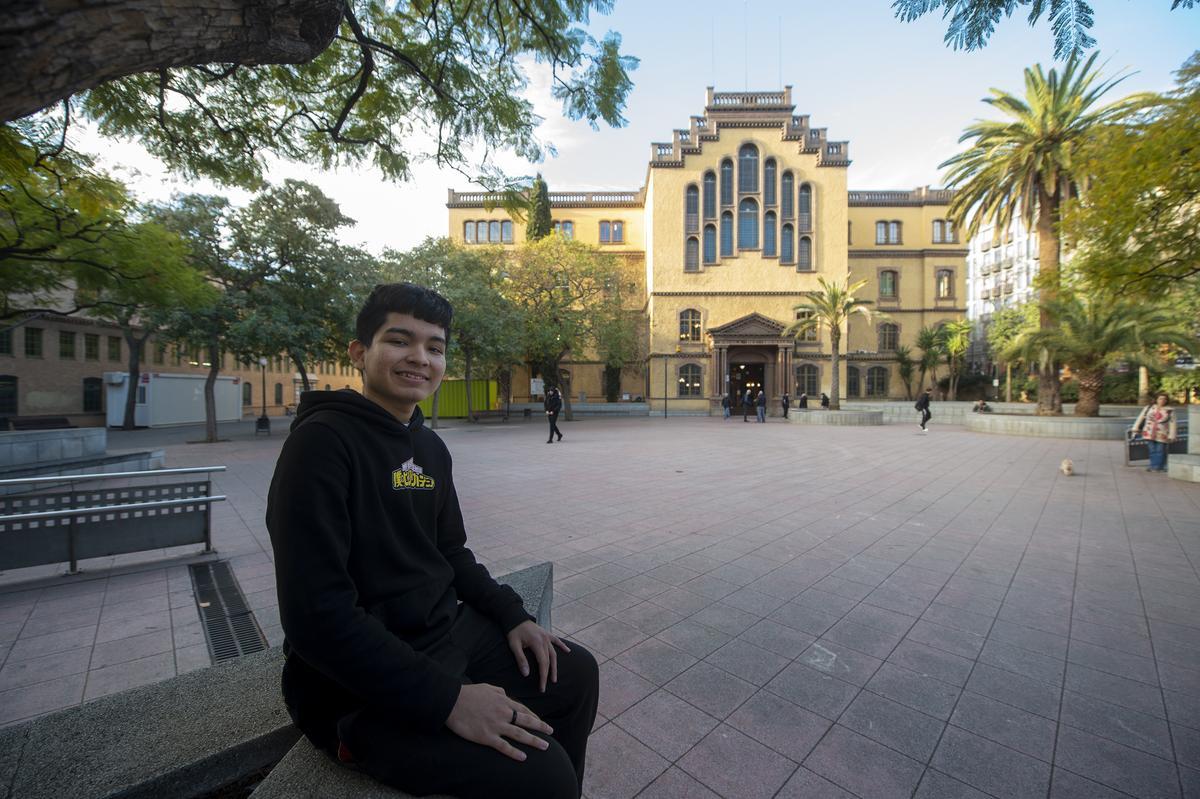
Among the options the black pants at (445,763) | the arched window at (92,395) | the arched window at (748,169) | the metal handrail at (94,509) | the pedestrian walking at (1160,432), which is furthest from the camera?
the arched window at (748,169)

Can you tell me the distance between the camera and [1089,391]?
764 inches

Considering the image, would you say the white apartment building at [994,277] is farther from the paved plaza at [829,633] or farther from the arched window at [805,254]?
the paved plaza at [829,633]

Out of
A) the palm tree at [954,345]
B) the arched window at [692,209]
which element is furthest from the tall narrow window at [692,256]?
the palm tree at [954,345]

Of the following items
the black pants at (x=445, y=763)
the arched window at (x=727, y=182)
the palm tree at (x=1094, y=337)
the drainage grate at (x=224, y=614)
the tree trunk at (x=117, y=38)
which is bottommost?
the drainage grate at (x=224, y=614)

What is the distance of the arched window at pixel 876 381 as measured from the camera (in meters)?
41.3

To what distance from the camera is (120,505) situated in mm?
Result: 4824

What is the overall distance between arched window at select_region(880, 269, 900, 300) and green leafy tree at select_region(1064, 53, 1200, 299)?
3854 centimetres

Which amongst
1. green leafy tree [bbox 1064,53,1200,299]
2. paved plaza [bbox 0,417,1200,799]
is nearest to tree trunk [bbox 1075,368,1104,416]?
paved plaza [bbox 0,417,1200,799]

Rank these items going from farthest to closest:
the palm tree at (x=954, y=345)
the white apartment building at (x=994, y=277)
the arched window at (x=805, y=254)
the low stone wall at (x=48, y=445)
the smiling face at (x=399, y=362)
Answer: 1. the white apartment building at (x=994, y=277)
2. the palm tree at (x=954, y=345)
3. the arched window at (x=805, y=254)
4. the low stone wall at (x=48, y=445)
5. the smiling face at (x=399, y=362)

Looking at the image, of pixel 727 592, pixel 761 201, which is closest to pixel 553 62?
pixel 727 592

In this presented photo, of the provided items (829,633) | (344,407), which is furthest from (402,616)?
(829,633)

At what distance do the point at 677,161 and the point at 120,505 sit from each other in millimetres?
38678

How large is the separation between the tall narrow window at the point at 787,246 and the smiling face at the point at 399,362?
3925 centimetres

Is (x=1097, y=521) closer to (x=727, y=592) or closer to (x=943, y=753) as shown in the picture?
(x=727, y=592)
